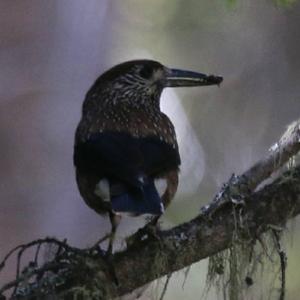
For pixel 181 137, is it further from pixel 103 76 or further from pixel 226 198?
pixel 226 198

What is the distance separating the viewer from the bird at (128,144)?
3.77 m

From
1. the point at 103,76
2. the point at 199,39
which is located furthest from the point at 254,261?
the point at 199,39

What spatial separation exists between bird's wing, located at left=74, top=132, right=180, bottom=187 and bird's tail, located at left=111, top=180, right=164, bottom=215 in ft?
0.15

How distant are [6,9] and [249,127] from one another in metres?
2.37

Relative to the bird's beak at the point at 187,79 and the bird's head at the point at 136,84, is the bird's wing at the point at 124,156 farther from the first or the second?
the bird's head at the point at 136,84

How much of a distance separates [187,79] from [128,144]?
1.71ft

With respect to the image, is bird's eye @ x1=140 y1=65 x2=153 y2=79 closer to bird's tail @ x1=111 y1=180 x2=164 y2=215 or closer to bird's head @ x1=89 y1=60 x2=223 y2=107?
bird's head @ x1=89 y1=60 x2=223 y2=107

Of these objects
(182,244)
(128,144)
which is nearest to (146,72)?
(128,144)

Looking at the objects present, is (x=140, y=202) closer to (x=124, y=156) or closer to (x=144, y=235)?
(x=144, y=235)

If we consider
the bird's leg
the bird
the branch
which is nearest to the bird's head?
the bird

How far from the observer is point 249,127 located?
9.66m

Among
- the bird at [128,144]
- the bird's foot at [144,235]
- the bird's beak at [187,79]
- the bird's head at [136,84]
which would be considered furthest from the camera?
the bird's head at [136,84]

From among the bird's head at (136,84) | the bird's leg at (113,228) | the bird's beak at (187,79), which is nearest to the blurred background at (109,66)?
the bird's head at (136,84)

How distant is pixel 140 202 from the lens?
368cm
